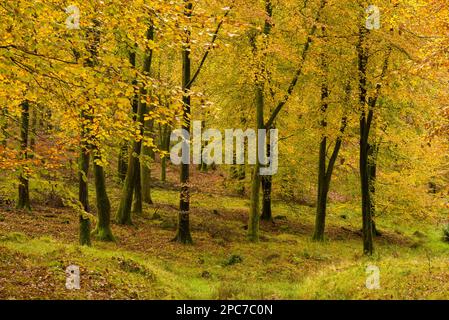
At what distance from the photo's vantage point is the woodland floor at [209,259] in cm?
974

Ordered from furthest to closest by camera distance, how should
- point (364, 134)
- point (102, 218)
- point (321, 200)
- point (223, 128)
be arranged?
point (223, 128) → point (321, 200) → point (364, 134) → point (102, 218)

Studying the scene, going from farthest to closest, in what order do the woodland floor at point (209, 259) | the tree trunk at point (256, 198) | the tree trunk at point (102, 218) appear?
1. the tree trunk at point (256, 198)
2. the tree trunk at point (102, 218)
3. the woodland floor at point (209, 259)

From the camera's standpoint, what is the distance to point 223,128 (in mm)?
25812

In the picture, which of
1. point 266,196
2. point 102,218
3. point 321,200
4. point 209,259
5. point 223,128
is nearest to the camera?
point 209,259

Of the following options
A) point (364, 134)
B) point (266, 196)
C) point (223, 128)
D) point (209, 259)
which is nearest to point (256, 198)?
point (266, 196)

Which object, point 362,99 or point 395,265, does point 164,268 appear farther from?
point 362,99

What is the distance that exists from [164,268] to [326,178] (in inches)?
445

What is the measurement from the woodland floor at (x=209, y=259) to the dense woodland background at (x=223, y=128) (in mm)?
92

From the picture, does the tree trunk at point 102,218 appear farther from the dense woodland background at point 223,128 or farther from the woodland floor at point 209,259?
the woodland floor at point 209,259

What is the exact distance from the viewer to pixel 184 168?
19219 millimetres

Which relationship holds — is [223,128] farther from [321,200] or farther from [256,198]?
[321,200]

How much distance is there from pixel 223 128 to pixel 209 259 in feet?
34.1

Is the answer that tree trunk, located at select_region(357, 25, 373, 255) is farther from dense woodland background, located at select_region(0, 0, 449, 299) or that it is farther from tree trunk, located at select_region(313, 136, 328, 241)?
tree trunk, located at select_region(313, 136, 328, 241)

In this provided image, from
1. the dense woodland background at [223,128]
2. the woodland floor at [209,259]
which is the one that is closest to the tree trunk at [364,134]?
the dense woodland background at [223,128]
